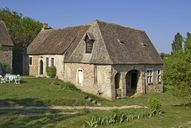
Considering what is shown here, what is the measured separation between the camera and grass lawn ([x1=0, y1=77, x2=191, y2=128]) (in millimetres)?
17859

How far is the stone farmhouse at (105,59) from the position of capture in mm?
34312

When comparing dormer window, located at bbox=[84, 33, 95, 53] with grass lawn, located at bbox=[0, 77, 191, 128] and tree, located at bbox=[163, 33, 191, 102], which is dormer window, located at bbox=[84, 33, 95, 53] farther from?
tree, located at bbox=[163, 33, 191, 102]

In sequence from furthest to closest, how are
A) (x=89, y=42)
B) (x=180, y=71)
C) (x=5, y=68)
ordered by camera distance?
(x=5, y=68), (x=89, y=42), (x=180, y=71)

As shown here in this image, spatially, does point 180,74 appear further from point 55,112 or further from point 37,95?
point 37,95

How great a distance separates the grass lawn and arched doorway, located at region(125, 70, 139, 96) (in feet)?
5.45

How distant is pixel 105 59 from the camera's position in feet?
111

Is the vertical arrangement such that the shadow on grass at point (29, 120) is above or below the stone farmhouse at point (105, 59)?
below

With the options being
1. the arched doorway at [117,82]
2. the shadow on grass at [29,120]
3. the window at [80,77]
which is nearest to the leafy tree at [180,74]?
the shadow on grass at [29,120]

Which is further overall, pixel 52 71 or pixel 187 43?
pixel 52 71

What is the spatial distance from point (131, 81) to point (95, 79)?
16.7ft

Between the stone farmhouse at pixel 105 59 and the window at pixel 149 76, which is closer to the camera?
the stone farmhouse at pixel 105 59

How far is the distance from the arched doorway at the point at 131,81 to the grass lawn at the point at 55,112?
1.66 meters

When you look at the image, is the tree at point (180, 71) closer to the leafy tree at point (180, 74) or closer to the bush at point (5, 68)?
the leafy tree at point (180, 74)

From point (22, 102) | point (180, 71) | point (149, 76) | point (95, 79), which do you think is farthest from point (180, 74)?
point (149, 76)
